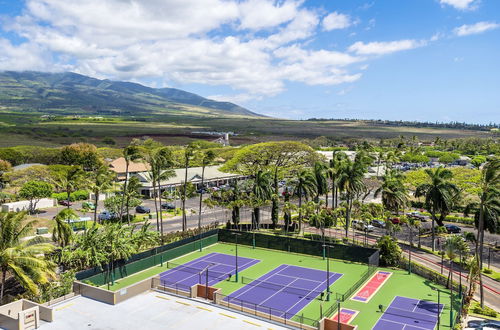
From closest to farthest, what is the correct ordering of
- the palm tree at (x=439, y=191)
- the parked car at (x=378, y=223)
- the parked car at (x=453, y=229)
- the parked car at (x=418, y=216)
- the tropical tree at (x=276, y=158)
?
the palm tree at (x=439, y=191) → the parked car at (x=453, y=229) → the parked car at (x=378, y=223) → the parked car at (x=418, y=216) → the tropical tree at (x=276, y=158)

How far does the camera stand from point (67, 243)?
4756 cm

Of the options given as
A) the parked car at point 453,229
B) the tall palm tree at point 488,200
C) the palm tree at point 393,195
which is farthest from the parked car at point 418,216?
the tall palm tree at point 488,200

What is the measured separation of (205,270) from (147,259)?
25.5ft

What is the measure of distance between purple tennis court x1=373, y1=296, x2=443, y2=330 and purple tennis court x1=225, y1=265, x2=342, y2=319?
25.8 ft

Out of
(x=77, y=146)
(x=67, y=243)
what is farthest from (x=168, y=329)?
(x=77, y=146)

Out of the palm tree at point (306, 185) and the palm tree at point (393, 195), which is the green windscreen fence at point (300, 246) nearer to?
the palm tree at point (306, 185)

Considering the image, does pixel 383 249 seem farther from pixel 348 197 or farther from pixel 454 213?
pixel 454 213

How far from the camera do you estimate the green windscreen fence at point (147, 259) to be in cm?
4619

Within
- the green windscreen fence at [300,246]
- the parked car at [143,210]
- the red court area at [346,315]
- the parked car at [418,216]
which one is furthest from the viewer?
the parked car at [143,210]

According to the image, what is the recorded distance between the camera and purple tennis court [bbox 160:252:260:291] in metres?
49.0

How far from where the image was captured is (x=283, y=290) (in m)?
46.4

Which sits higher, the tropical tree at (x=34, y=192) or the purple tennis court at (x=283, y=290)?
the tropical tree at (x=34, y=192)

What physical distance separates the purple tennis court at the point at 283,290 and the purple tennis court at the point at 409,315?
7869 millimetres

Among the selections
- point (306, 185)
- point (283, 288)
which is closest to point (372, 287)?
point (283, 288)
